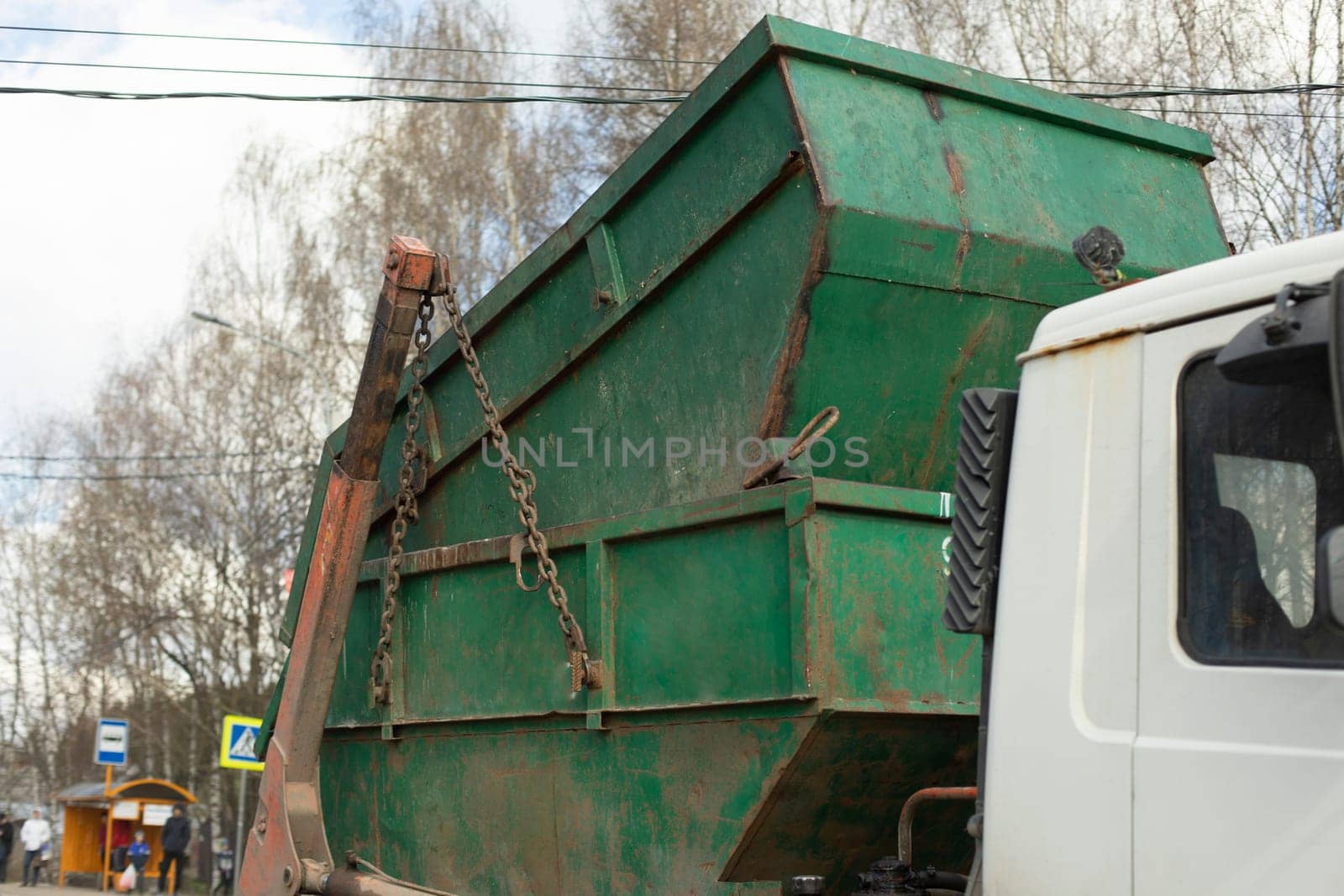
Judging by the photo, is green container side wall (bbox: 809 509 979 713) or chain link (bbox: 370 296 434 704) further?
chain link (bbox: 370 296 434 704)

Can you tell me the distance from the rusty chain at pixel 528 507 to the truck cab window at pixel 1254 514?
1779 mm

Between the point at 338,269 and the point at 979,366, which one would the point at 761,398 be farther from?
the point at 338,269

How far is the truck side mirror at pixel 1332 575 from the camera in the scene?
1831 mm

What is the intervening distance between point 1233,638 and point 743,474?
1.60 m

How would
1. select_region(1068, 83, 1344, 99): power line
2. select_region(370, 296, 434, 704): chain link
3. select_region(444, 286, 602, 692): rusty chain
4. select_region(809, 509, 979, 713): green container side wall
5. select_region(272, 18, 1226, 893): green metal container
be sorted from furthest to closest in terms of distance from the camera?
select_region(1068, 83, 1344, 99): power line < select_region(370, 296, 434, 704): chain link < select_region(444, 286, 602, 692): rusty chain < select_region(272, 18, 1226, 893): green metal container < select_region(809, 509, 979, 713): green container side wall

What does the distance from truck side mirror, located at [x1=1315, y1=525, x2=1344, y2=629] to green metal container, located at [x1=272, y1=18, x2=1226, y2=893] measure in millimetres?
1351

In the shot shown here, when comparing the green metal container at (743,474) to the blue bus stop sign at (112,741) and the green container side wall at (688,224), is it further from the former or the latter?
the blue bus stop sign at (112,741)

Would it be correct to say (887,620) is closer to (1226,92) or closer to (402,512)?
(402,512)

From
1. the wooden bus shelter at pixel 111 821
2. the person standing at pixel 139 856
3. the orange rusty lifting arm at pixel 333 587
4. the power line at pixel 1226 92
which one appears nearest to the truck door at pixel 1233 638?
the orange rusty lifting arm at pixel 333 587

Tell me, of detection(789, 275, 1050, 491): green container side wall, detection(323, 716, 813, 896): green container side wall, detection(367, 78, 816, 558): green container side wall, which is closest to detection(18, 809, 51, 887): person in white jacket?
detection(323, 716, 813, 896): green container side wall

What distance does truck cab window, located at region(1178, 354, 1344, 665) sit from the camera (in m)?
2.07

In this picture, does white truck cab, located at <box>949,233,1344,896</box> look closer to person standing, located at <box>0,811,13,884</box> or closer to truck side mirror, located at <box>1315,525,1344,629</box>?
truck side mirror, located at <box>1315,525,1344,629</box>

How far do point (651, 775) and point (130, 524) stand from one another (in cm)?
2593

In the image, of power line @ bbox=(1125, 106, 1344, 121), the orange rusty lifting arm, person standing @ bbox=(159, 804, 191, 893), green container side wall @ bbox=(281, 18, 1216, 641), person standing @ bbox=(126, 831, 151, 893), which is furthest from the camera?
person standing @ bbox=(126, 831, 151, 893)
